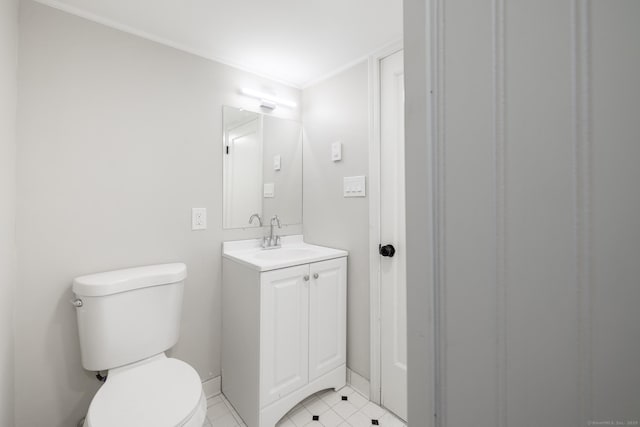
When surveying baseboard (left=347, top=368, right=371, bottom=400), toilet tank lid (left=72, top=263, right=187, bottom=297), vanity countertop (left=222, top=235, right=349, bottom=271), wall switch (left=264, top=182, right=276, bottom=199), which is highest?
wall switch (left=264, top=182, right=276, bottom=199)

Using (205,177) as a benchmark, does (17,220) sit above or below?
below

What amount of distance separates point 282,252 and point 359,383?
3.36 feet

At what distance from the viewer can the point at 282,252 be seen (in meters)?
1.98

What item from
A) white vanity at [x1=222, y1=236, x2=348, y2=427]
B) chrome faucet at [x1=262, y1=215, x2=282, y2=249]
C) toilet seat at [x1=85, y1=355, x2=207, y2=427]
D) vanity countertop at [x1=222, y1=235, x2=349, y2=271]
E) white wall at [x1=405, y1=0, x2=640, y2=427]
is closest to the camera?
white wall at [x1=405, y1=0, x2=640, y2=427]

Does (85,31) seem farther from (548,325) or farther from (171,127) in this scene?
(548,325)

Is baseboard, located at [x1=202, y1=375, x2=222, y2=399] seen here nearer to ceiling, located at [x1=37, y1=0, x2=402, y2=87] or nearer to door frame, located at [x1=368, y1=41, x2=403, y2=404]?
door frame, located at [x1=368, y1=41, x2=403, y2=404]

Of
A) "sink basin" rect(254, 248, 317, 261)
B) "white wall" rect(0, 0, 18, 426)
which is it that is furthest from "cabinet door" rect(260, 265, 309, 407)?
"white wall" rect(0, 0, 18, 426)

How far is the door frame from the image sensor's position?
5.60 ft

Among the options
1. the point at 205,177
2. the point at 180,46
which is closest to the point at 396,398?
the point at 205,177

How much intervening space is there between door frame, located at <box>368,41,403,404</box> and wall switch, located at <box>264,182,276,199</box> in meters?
0.78

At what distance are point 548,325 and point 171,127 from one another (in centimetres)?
188

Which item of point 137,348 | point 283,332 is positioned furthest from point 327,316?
point 137,348

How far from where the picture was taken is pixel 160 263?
1.58 metres

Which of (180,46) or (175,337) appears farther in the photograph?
(180,46)
